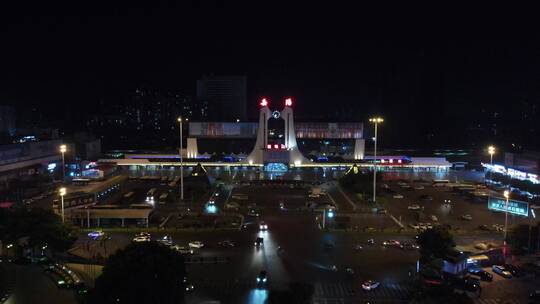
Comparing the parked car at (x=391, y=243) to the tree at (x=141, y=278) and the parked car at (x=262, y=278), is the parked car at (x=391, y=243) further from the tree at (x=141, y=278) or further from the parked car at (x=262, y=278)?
the tree at (x=141, y=278)

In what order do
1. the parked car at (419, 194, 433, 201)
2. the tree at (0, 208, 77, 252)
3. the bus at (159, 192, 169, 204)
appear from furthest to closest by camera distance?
the parked car at (419, 194, 433, 201) → the bus at (159, 192, 169, 204) → the tree at (0, 208, 77, 252)

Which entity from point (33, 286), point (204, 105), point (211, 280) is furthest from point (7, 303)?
point (204, 105)

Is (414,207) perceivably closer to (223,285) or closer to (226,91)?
(223,285)

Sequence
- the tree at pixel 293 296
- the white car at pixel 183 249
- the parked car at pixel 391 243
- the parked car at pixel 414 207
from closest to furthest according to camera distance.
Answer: the tree at pixel 293 296 < the white car at pixel 183 249 < the parked car at pixel 391 243 < the parked car at pixel 414 207

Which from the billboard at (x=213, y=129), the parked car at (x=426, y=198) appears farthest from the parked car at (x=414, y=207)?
the billboard at (x=213, y=129)

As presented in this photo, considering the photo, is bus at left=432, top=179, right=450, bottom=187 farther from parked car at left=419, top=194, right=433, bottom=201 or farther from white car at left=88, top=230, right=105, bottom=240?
white car at left=88, top=230, right=105, bottom=240

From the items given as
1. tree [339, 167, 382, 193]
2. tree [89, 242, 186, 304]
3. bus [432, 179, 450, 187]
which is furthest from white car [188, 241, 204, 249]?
bus [432, 179, 450, 187]
